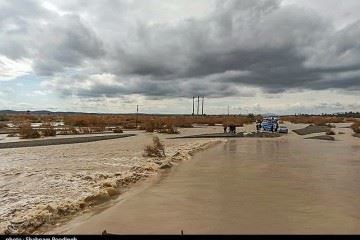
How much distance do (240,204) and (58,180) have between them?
26.4 feet

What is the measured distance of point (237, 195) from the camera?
44.1ft

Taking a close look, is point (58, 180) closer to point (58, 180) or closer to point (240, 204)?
point (58, 180)

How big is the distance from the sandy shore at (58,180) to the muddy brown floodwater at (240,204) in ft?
3.47

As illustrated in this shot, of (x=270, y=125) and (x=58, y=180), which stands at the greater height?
(x=270, y=125)

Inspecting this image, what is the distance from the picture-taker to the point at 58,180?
16609mm

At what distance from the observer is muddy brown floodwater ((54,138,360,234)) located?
9.59 m

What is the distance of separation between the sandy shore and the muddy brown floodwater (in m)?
1.06

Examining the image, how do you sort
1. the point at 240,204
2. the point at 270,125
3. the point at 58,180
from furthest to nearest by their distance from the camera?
the point at 270,125
the point at 58,180
the point at 240,204

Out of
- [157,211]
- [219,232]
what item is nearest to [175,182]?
[157,211]

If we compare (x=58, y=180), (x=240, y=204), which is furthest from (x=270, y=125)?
(x=240, y=204)

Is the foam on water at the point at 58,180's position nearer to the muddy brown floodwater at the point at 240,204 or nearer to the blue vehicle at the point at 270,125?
the muddy brown floodwater at the point at 240,204

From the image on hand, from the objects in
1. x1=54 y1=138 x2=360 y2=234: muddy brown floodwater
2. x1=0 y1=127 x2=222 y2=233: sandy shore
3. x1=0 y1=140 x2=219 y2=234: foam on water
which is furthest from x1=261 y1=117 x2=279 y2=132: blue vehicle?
x1=54 y1=138 x2=360 y2=234: muddy brown floodwater

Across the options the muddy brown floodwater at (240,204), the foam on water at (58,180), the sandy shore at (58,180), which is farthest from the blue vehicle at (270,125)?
the muddy brown floodwater at (240,204)

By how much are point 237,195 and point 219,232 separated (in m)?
4.42
